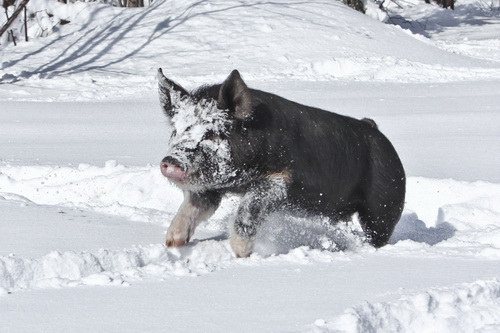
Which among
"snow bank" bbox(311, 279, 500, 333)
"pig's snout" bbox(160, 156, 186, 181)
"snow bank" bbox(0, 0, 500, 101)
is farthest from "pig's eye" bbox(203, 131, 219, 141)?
"snow bank" bbox(0, 0, 500, 101)

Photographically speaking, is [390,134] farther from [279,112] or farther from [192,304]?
[192,304]

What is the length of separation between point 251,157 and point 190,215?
0.49 metres

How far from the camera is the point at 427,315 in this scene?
11.6 feet

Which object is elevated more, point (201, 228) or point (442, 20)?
point (201, 228)

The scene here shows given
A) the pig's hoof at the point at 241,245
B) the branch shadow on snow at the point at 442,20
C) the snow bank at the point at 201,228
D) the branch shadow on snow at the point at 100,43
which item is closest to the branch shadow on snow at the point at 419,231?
the snow bank at the point at 201,228

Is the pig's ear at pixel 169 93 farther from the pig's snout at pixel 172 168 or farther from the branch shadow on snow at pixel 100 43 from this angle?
the branch shadow on snow at pixel 100 43

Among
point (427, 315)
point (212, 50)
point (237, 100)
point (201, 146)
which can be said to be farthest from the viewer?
point (212, 50)

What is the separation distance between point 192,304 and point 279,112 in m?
1.75

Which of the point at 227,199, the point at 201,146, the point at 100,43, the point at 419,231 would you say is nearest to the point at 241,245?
the point at 201,146

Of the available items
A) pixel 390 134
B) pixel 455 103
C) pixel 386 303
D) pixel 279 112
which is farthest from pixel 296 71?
pixel 386 303

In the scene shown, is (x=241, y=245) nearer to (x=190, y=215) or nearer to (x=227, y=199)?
(x=190, y=215)

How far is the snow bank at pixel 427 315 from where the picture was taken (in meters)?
3.34

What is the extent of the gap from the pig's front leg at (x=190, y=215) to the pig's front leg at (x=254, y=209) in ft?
0.70

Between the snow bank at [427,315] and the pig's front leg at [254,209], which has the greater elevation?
the snow bank at [427,315]
